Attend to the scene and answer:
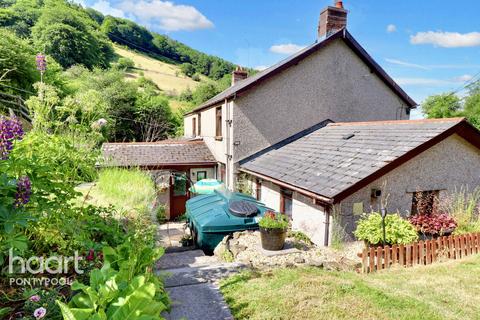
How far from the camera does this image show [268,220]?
743 centimetres

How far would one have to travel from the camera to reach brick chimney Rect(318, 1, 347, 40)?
560 inches

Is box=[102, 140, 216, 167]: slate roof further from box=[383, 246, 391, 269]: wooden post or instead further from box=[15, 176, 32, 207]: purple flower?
box=[15, 176, 32, 207]: purple flower

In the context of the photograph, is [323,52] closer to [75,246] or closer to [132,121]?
[75,246]

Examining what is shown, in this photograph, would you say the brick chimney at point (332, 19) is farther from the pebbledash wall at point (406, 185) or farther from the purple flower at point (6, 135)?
the purple flower at point (6, 135)

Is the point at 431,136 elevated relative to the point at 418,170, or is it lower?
elevated

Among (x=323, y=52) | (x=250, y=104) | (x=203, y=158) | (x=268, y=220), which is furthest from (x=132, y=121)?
(x=268, y=220)

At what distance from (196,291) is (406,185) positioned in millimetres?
7095

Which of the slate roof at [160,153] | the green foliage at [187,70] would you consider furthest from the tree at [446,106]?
the green foliage at [187,70]

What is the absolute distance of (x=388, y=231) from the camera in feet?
23.8

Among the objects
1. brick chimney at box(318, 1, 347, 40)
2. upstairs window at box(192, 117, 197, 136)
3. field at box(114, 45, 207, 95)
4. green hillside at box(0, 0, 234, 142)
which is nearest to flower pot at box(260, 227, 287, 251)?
green hillside at box(0, 0, 234, 142)

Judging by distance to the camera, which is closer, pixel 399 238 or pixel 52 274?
pixel 52 274

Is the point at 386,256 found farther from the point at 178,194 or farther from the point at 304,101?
the point at 178,194

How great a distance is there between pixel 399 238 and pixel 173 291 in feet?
18.8

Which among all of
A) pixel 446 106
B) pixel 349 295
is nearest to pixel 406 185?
pixel 349 295
